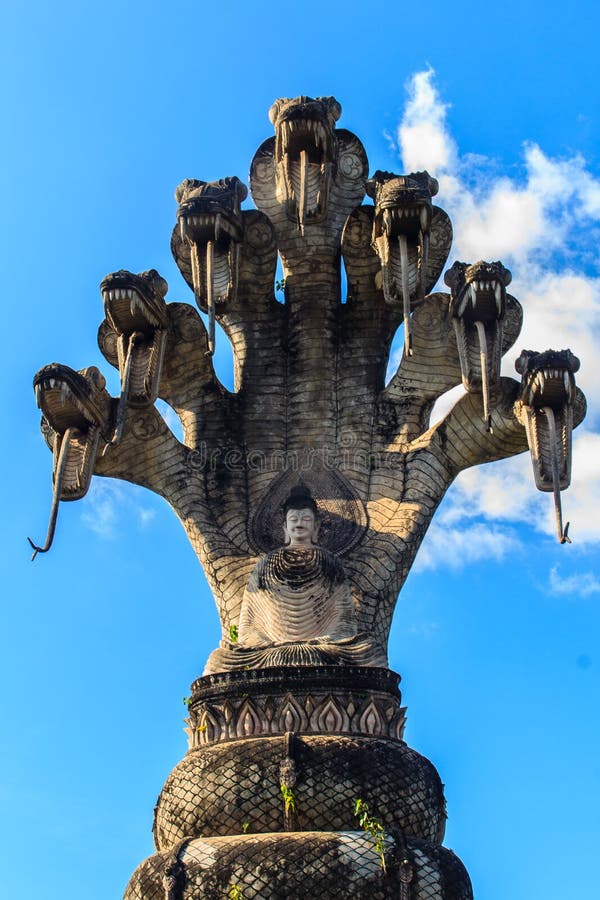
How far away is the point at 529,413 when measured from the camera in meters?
13.6

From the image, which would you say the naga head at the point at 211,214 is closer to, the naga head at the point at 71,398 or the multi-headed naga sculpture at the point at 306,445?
the multi-headed naga sculpture at the point at 306,445

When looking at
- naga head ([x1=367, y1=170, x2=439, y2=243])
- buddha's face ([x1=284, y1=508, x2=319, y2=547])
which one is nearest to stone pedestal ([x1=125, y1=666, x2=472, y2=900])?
buddha's face ([x1=284, y1=508, x2=319, y2=547])

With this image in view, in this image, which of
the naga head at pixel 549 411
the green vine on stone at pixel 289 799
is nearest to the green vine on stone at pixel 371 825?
the green vine on stone at pixel 289 799

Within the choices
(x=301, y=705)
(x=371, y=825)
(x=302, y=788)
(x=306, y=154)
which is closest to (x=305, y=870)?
(x=371, y=825)

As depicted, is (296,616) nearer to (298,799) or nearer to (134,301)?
(298,799)

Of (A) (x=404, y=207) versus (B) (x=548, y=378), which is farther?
(A) (x=404, y=207)

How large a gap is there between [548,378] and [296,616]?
3609 mm

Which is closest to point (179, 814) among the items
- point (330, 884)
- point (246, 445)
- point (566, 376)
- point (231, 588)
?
point (330, 884)

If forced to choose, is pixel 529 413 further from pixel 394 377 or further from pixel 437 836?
pixel 437 836

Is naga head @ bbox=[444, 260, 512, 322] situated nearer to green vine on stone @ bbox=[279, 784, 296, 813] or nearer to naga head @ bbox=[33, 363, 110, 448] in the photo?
naga head @ bbox=[33, 363, 110, 448]

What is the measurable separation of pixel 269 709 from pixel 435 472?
3892mm

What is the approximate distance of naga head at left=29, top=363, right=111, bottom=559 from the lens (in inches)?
525

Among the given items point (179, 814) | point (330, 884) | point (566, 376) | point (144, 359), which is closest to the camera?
point (330, 884)

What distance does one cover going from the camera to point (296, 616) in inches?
511
